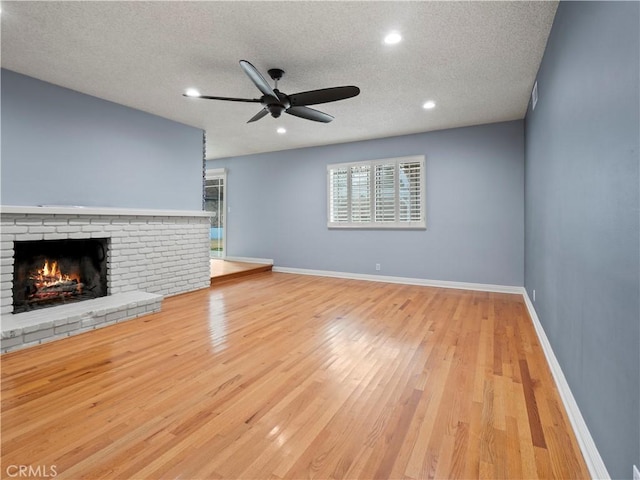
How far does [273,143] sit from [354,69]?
346cm

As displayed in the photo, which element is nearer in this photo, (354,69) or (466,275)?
(354,69)

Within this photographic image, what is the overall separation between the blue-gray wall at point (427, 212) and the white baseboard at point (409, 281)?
0.28ft

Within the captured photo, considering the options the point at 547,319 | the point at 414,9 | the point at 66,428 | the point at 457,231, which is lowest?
the point at 66,428

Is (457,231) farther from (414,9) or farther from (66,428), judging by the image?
(66,428)

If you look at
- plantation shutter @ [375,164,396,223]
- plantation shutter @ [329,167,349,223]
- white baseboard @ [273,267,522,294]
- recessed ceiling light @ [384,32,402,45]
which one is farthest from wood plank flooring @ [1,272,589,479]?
plantation shutter @ [329,167,349,223]

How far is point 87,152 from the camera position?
404 centimetres

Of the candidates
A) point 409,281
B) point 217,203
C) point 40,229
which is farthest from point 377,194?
point 40,229

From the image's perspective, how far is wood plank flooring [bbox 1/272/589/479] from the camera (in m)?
1.47

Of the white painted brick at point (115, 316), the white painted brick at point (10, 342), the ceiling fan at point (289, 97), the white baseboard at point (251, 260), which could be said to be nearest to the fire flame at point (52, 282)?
the white painted brick at point (115, 316)

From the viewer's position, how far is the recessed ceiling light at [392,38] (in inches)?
105

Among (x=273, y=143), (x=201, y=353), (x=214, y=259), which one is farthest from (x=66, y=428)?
(x=214, y=259)

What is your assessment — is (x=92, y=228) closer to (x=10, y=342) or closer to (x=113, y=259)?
(x=113, y=259)

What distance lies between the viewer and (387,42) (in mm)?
2795

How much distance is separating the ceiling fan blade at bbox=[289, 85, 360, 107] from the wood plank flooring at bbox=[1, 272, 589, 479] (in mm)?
2287
